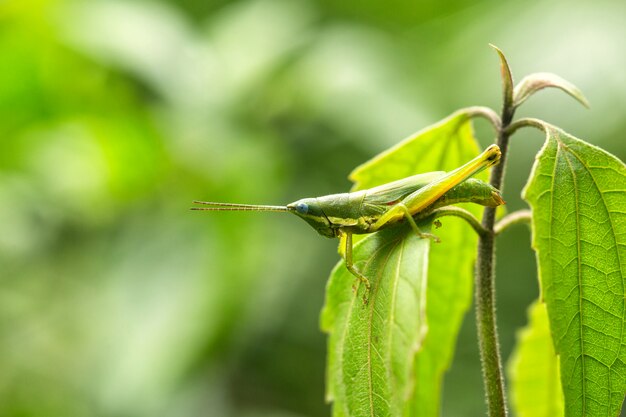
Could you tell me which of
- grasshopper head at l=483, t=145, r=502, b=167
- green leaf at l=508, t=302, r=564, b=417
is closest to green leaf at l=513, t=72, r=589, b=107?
grasshopper head at l=483, t=145, r=502, b=167

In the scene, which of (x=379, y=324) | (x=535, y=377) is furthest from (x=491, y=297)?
(x=535, y=377)

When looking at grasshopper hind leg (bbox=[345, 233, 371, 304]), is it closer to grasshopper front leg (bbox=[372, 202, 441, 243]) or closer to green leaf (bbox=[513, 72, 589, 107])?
grasshopper front leg (bbox=[372, 202, 441, 243])

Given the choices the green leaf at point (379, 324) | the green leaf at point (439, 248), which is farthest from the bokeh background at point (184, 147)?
the green leaf at point (379, 324)

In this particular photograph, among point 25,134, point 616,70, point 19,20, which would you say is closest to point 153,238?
point 25,134

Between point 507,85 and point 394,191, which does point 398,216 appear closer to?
point 394,191

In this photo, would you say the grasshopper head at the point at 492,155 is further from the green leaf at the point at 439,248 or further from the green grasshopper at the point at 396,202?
the green leaf at the point at 439,248

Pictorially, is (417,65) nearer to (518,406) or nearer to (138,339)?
(138,339)
